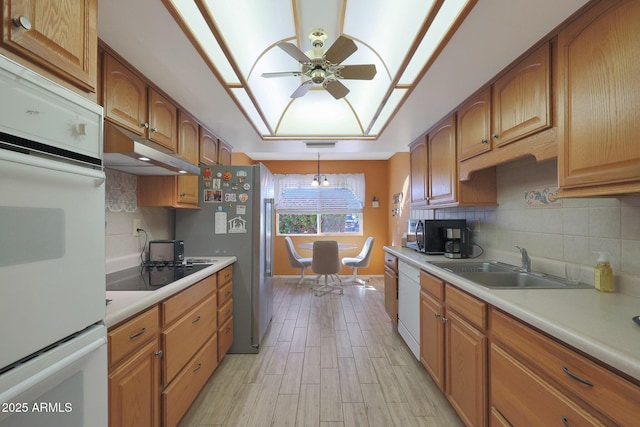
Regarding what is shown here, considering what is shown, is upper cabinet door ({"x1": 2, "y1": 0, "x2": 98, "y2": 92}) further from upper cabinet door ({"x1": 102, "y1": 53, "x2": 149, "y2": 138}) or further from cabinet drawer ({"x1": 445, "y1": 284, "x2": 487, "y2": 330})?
cabinet drawer ({"x1": 445, "y1": 284, "x2": 487, "y2": 330})

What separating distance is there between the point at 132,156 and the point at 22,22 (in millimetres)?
754

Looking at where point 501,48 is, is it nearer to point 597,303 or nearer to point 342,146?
point 597,303

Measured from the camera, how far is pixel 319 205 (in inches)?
230

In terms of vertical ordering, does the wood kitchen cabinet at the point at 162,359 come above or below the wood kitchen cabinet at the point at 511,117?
below

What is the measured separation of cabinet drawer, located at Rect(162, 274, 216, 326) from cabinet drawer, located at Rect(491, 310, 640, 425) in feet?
5.59

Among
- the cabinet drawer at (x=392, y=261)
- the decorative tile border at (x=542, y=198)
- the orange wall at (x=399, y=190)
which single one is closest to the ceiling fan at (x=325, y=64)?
the decorative tile border at (x=542, y=198)

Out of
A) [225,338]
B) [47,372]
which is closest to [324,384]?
[225,338]

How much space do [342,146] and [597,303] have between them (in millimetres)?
2928

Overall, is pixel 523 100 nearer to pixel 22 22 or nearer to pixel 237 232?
pixel 22 22

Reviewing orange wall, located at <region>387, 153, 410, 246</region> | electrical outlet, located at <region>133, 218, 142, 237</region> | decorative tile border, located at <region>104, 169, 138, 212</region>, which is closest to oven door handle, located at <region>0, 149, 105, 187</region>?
decorative tile border, located at <region>104, 169, 138, 212</region>

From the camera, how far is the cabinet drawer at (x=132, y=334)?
107 cm

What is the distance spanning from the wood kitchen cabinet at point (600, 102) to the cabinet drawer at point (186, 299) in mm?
2110

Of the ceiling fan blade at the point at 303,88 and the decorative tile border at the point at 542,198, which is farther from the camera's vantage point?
the ceiling fan blade at the point at 303,88

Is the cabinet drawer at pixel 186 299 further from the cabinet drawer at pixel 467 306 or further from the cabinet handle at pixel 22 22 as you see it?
the cabinet drawer at pixel 467 306
